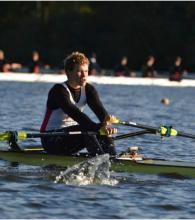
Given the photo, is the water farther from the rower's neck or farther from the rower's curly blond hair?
the rower's curly blond hair

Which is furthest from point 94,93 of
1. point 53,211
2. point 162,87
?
point 162,87

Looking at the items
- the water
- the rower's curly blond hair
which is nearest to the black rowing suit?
the rower's curly blond hair

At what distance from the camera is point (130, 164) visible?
12.5 meters

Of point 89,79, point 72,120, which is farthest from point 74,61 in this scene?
point 89,79

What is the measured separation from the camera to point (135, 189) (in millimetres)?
11547

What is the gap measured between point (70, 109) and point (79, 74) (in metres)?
0.52

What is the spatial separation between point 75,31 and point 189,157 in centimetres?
5568

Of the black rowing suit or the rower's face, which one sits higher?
the rower's face

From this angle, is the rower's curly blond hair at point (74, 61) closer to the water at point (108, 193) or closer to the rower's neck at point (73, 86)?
the rower's neck at point (73, 86)

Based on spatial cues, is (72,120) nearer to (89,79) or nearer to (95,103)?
(95,103)

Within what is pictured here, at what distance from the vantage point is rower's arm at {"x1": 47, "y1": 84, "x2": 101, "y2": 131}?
40.1 ft

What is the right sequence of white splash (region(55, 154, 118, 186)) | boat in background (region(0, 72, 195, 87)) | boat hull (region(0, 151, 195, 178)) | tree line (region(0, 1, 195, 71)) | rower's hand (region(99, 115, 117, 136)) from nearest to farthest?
white splash (region(55, 154, 118, 186)), rower's hand (region(99, 115, 117, 136)), boat hull (region(0, 151, 195, 178)), boat in background (region(0, 72, 195, 87)), tree line (region(0, 1, 195, 71))

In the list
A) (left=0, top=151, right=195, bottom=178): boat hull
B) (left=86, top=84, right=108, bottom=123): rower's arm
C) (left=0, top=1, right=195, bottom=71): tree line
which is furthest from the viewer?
(left=0, top=1, right=195, bottom=71): tree line

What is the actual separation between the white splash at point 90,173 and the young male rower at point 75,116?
0.15m
